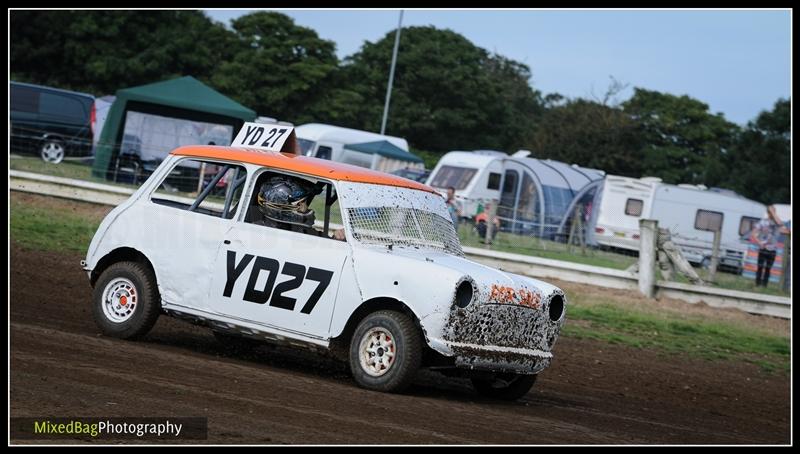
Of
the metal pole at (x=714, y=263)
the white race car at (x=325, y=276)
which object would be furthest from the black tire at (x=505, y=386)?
the metal pole at (x=714, y=263)

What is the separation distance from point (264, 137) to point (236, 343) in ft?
6.79

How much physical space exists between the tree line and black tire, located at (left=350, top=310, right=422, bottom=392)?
47.8 metres

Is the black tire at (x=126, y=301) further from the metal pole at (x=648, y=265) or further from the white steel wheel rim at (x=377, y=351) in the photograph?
the metal pole at (x=648, y=265)

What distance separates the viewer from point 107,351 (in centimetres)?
843

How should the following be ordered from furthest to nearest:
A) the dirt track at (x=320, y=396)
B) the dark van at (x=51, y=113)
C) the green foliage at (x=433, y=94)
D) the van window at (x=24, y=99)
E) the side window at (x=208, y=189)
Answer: the green foliage at (x=433, y=94)
the van window at (x=24, y=99)
the dark van at (x=51, y=113)
the side window at (x=208, y=189)
the dirt track at (x=320, y=396)

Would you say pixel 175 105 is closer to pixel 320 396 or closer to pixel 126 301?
pixel 126 301

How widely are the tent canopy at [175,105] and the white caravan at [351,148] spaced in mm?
11149

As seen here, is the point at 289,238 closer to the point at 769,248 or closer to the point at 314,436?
the point at 314,436

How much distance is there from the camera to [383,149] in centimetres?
4019

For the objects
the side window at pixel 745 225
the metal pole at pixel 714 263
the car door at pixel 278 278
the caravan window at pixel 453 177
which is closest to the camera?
the car door at pixel 278 278

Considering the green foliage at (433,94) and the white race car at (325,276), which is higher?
the green foliage at (433,94)

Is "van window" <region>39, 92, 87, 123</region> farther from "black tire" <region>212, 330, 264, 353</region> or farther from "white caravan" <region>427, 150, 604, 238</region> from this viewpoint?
"black tire" <region>212, 330, 264, 353</region>

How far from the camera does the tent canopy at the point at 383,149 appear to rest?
131 ft

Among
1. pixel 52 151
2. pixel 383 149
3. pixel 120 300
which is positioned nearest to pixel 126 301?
pixel 120 300
